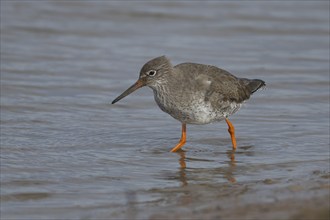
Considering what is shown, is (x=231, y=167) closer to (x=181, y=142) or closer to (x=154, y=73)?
(x=181, y=142)

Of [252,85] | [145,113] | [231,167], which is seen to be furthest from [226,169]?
[145,113]

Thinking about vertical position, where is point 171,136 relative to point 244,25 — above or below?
below

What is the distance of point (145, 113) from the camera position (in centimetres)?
1148

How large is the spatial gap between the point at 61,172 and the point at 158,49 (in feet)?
22.1

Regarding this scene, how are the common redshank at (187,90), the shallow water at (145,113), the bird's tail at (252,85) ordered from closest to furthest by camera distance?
the shallow water at (145,113)
the common redshank at (187,90)
the bird's tail at (252,85)

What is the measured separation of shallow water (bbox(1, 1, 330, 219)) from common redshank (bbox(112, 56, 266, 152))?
493 mm

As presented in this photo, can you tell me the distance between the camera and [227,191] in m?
7.61

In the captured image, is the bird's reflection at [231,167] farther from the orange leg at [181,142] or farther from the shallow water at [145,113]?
the orange leg at [181,142]

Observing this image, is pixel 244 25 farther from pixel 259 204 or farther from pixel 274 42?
pixel 259 204

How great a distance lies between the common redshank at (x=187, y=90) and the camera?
9375 mm

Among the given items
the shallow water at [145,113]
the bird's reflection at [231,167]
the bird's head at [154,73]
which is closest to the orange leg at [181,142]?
the shallow water at [145,113]

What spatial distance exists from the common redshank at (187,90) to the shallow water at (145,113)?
1.62 ft

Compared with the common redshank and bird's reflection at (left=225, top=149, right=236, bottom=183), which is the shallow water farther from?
the common redshank

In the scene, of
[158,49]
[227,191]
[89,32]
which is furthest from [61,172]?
[89,32]
